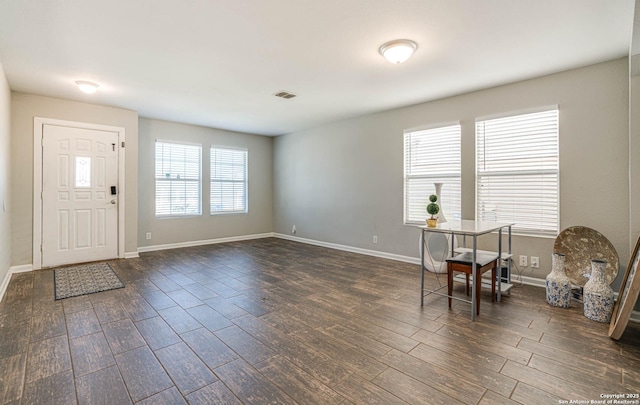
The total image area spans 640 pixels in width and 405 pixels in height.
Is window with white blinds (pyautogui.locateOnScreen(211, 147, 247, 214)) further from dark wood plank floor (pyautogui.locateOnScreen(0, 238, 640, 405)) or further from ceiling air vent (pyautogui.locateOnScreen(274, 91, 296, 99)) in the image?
dark wood plank floor (pyautogui.locateOnScreen(0, 238, 640, 405))

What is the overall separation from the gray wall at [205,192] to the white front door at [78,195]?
2.09 ft

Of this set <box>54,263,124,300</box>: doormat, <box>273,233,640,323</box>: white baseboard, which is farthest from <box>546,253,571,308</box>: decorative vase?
<box>54,263,124,300</box>: doormat

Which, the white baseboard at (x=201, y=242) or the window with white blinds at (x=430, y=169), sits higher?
the window with white blinds at (x=430, y=169)

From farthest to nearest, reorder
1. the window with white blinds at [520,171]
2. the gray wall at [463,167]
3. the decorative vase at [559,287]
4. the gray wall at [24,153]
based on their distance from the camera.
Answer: the gray wall at [24,153], the window with white blinds at [520,171], the gray wall at [463,167], the decorative vase at [559,287]

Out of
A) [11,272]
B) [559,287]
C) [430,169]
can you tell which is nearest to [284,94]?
[430,169]

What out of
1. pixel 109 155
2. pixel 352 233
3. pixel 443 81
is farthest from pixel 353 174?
pixel 109 155

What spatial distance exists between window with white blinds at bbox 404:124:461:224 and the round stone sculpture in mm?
1212

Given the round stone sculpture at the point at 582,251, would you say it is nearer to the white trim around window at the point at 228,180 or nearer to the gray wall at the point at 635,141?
the gray wall at the point at 635,141

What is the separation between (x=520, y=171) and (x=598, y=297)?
1642mm

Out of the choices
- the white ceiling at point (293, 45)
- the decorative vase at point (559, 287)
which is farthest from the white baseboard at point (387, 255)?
the white ceiling at point (293, 45)

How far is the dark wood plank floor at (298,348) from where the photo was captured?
5.58ft

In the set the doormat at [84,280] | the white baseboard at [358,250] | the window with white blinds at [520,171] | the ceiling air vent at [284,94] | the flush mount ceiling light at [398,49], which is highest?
the ceiling air vent at [284,94]

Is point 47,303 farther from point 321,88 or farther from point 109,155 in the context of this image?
point 321,88

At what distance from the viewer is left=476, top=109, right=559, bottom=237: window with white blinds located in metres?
3.51
